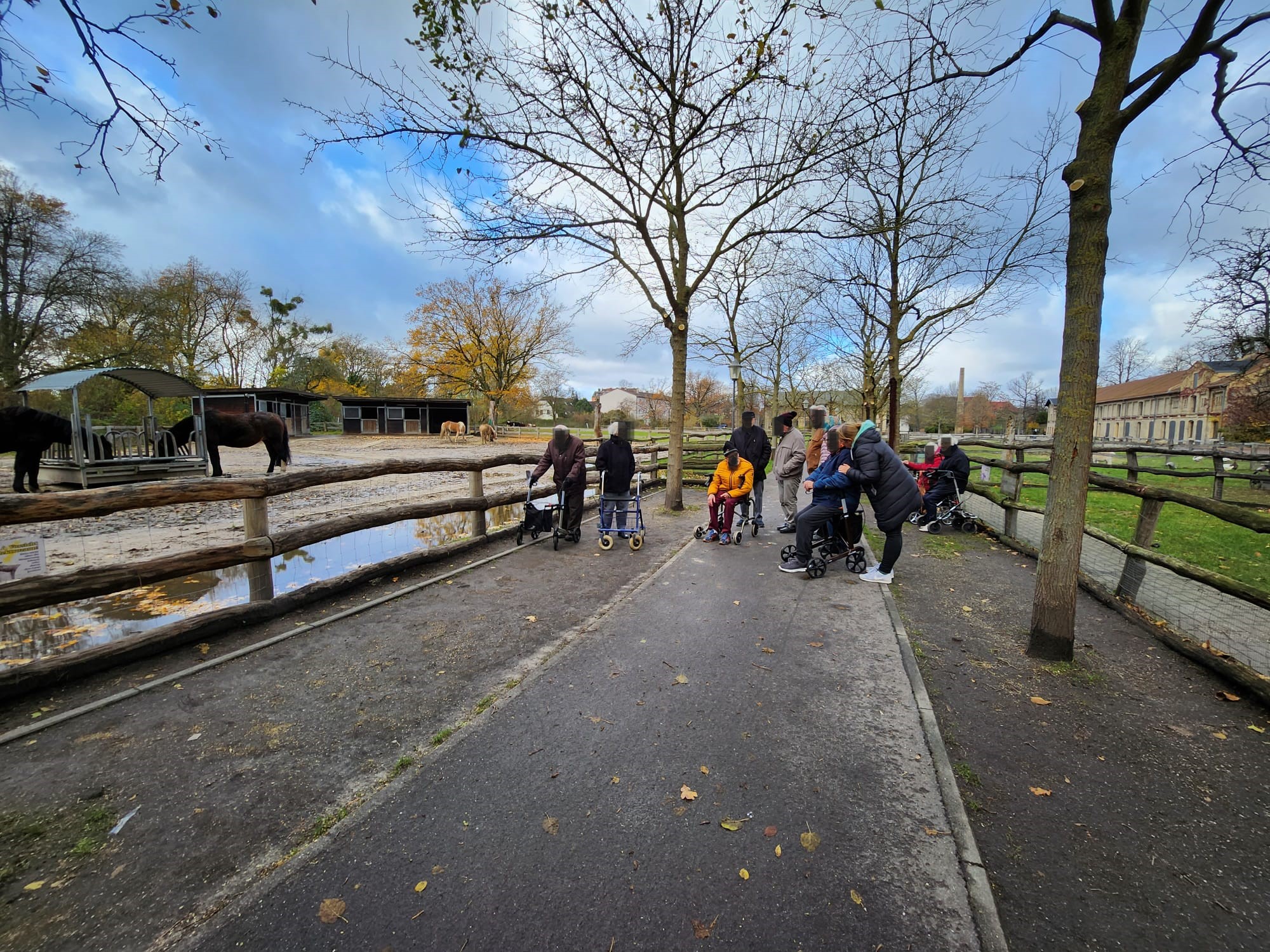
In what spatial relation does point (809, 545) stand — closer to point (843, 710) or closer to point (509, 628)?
point (843, 710)

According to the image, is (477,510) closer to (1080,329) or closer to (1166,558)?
(1080,329)

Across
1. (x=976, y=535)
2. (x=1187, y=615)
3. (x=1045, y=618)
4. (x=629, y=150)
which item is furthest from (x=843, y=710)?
(x=629, y=150)

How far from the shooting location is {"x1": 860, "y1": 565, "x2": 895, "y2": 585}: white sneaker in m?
6.20

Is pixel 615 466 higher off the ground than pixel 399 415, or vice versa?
pixel 399 415

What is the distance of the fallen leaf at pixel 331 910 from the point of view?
1.88 m

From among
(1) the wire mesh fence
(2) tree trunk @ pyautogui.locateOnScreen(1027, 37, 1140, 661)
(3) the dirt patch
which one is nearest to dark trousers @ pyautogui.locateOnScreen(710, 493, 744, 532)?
(3) the dirt patch

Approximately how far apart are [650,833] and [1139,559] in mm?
5495

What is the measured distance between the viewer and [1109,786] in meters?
2.67

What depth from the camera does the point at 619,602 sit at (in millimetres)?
5348

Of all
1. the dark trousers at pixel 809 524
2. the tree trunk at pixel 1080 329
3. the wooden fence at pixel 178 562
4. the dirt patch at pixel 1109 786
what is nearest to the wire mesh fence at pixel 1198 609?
the dirt patch at pixel 1109 786

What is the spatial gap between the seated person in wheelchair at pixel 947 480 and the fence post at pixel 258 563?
9361 mm

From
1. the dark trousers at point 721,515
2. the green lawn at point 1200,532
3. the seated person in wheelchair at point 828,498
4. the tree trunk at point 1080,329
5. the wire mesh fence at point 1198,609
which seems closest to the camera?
the tree trunk at point 1080,329

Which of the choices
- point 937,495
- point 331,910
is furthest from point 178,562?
point 937,495

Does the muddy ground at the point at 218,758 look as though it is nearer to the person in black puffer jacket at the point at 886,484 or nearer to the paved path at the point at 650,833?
the paved path at the point at 650,833
